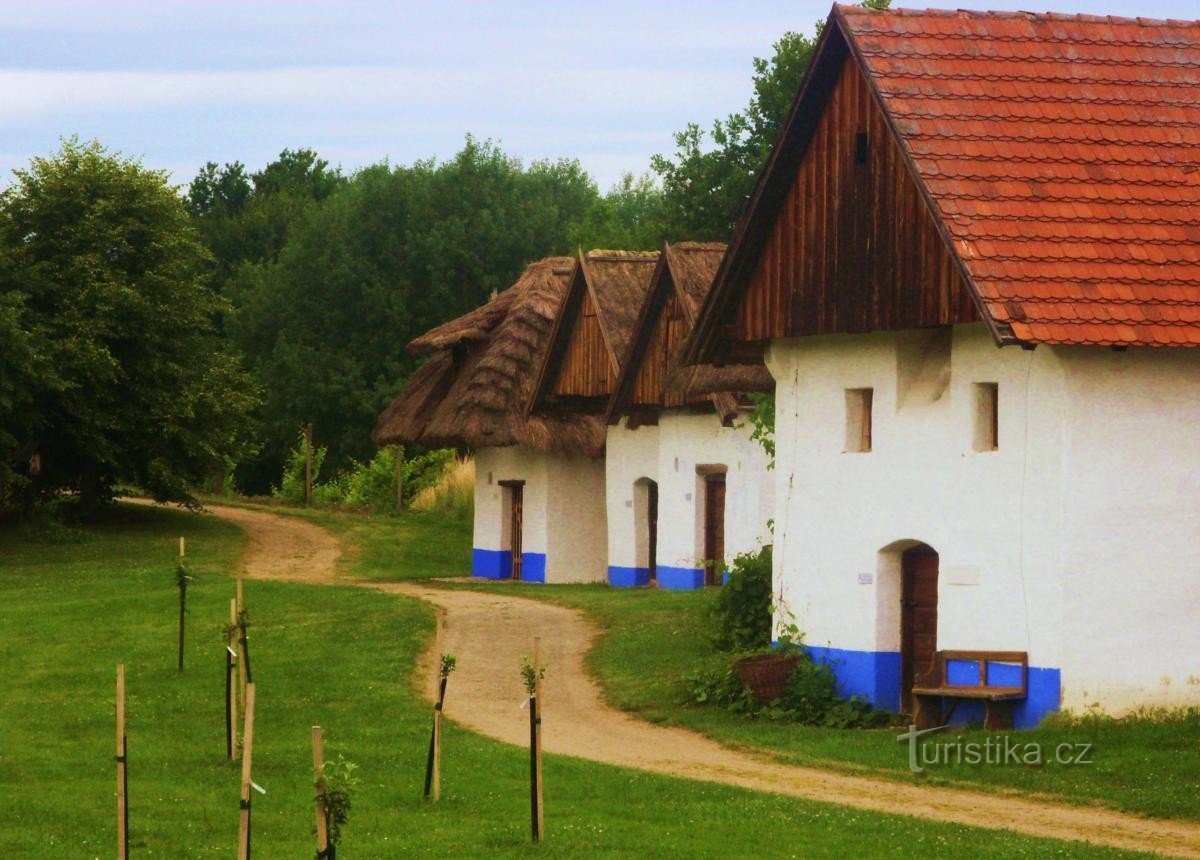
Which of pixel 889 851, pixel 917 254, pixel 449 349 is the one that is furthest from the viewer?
pixel 449 349

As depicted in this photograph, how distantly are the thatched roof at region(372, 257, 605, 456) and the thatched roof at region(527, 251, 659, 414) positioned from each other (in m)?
0.62

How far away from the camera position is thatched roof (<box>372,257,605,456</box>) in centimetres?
3919

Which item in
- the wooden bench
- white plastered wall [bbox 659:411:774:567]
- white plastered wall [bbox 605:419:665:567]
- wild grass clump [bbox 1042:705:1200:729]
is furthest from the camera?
white plastered wall [bbox 605:419:665:567]

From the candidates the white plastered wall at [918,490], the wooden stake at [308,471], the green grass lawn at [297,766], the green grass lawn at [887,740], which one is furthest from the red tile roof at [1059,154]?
the wooden stake at [308,471]

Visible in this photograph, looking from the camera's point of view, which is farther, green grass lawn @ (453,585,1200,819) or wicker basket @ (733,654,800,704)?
wicker basket @ (733,654,800,704)

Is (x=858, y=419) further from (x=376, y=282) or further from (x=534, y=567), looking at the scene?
(x=376, y=282)

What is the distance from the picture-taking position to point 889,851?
1455 cm

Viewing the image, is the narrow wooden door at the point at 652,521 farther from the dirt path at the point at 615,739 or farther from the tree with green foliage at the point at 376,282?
the tree with green foliage at the point at 376,282

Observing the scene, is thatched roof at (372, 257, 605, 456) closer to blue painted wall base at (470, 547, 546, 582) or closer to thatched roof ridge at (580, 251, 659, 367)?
thatched roof ridge at (580, 251, 659, 367)

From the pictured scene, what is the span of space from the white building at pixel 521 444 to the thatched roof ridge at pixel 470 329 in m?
0.02

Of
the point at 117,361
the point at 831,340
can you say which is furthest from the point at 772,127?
the point at 831,340

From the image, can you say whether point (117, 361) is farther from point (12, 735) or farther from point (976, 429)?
point (976, 429)

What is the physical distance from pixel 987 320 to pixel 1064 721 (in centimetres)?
377

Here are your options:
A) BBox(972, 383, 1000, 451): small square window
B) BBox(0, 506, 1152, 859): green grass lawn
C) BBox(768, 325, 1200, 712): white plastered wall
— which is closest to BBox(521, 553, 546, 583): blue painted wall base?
BBox(0, 506, 1152, 859): green grass lawn
